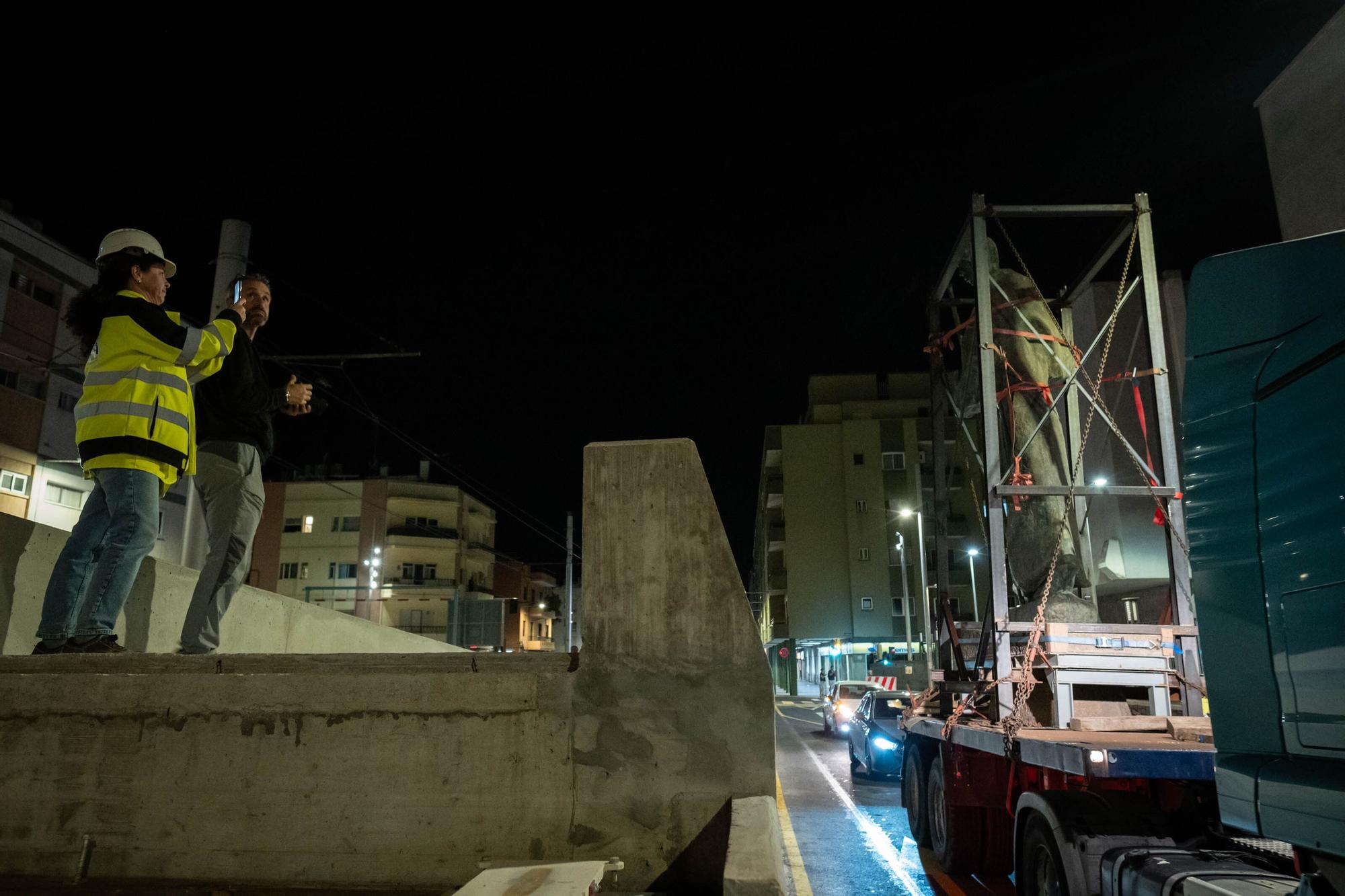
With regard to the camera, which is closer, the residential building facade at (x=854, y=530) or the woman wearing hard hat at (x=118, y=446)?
the woman wearing hard hat at (x=118, y=446)

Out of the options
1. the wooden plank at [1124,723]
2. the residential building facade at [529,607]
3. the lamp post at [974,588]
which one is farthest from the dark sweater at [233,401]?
the residential building facade at [529,607]

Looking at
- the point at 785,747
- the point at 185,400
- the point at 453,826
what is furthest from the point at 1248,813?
the point at 785,747

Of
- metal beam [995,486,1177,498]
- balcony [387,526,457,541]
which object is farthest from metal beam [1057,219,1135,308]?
balcony [387,526,457,541]

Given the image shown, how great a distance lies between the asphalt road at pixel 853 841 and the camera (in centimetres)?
727

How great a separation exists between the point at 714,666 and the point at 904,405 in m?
60.3

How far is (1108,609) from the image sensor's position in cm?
2853

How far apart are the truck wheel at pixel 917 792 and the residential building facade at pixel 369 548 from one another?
183ft

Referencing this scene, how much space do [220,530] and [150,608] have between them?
1239 mm

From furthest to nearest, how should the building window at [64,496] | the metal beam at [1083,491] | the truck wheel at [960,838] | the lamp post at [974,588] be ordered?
the building window at [64,496] → the lamp post at [974,588] → the metal beam at [1083,491] → the truck wheel at [960,838]

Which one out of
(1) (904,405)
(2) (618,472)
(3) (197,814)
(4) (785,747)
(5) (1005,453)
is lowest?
(4) (785,747)

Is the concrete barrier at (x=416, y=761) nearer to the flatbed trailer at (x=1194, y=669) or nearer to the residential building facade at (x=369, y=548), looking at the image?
the flatbed trailer at (x=1194, y=669)

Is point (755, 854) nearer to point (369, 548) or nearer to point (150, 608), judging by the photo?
point (150, 608)

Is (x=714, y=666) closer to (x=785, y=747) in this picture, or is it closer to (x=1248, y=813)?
(x=1248, y=813)

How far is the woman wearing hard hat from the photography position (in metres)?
Answer: 4.54
